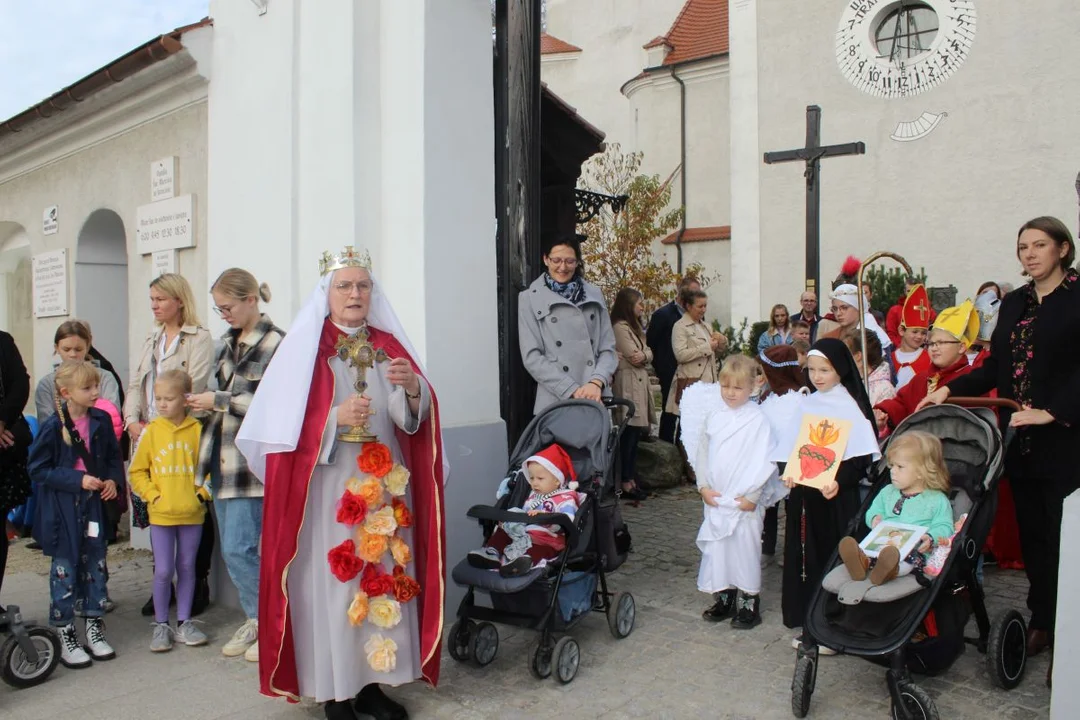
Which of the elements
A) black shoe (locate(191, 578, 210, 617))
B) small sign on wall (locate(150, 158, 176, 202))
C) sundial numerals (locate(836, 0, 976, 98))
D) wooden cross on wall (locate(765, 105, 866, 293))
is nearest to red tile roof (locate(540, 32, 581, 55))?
sundial numerals (locate(836, 0, 976, 98))

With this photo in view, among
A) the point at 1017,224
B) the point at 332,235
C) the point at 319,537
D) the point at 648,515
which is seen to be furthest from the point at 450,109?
the point at 1017,224

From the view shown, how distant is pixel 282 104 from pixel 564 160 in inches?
209

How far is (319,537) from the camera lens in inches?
151

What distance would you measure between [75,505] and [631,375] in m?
4.94

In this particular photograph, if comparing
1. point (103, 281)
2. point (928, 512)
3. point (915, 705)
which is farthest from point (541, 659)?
point (103, 281)

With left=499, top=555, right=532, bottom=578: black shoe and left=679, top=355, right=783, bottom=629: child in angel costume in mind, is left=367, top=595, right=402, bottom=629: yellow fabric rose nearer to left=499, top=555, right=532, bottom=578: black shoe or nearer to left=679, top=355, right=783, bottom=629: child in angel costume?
left=499, top=555, right=532, bottom=578: black shoe

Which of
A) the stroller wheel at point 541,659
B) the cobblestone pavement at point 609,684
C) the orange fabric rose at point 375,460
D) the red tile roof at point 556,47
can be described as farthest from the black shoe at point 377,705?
the red tile roof at point 556,47

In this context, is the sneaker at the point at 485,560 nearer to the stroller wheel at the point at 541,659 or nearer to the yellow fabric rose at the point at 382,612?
the stroller wheel at the point at 541,659

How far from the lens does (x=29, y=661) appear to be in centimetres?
446

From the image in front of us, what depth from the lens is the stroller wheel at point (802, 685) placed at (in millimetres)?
3877

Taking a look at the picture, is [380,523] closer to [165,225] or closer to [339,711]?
[339,711]

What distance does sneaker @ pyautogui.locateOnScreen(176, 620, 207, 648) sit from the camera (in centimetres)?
507

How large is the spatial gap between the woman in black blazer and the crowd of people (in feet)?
0.03

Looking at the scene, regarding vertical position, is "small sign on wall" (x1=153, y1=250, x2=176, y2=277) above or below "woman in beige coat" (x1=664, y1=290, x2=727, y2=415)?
above
